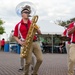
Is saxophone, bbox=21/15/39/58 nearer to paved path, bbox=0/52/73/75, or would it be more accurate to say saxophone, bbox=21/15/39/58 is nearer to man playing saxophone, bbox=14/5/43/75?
man playing saxophone, bbox=14/5/43/75

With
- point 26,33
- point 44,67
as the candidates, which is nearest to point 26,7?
point 26,33

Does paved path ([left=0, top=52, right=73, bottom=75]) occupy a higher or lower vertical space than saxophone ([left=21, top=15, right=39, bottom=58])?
lower

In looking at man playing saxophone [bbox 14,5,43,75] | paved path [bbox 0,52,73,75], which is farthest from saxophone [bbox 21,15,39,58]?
paved path [bbox 0,52,73,75]

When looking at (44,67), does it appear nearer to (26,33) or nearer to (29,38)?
(26,33)

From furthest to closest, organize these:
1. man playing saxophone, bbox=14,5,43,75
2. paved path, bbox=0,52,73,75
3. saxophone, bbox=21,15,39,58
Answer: paved path, bbox=0,52,73,75 → man playing saxophone, bbox=14,5,43,75 → saxophone, bbox=21,15,39,58

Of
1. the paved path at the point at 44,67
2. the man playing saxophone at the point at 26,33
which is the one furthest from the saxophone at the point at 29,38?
the paved path at the point at 44,67

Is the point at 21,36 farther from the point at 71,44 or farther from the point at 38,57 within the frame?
the point at 71,44

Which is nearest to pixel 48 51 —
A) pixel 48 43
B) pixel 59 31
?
pixel 48 43

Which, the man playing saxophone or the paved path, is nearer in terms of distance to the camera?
the man playing saxophone

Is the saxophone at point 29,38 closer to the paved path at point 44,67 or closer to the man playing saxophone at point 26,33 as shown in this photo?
the man playing saxophone at point 26,33

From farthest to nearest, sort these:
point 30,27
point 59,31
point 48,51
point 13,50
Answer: point 13,50
point 48,51
point 59,31
point 30,27

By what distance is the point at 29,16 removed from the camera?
316 inches

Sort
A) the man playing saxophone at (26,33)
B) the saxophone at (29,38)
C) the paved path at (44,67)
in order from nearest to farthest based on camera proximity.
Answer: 1. the saxophone at (29,38)
2. the man playing saxophone at (26,33)
3. the paved path at (44,67)

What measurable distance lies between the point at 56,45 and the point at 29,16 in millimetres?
25818
